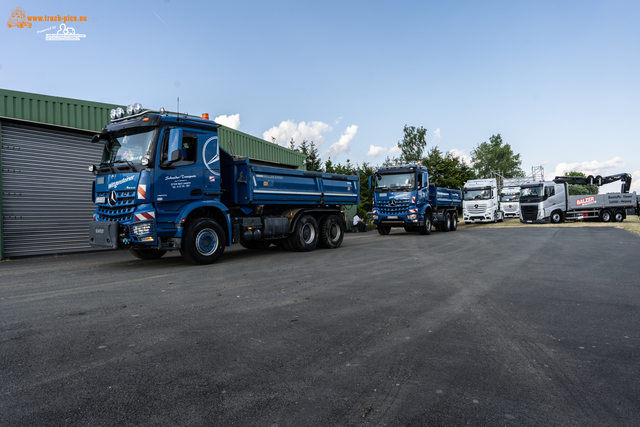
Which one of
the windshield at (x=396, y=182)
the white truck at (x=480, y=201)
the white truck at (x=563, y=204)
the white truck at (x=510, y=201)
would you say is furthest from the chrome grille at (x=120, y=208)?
the white truck at (x=510, y=201)

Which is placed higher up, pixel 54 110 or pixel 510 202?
pixel 54 110

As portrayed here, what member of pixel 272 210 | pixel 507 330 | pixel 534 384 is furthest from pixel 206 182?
pixel 534 384

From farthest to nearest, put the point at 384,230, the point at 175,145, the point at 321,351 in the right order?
1. the point at 384,230
2. the point at 175,145
3. the point at 321,351

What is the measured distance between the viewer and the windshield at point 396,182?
19609 mm

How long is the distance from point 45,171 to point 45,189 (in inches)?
21.6

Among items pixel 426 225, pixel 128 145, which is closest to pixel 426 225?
pixel 426 225

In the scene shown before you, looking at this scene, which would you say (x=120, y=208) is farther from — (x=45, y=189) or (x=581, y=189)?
(x=581, y=189)

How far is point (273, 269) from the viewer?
29.6 ft

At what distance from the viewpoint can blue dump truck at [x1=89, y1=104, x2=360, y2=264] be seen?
8812 millimetres

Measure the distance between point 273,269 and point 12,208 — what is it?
8.47m

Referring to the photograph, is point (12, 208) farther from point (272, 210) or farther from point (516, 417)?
point (516, 417)

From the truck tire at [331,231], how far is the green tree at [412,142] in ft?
156

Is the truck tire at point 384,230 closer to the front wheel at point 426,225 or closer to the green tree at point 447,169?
the front wheel at point 426,225

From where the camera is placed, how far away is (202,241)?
9.74 metres
